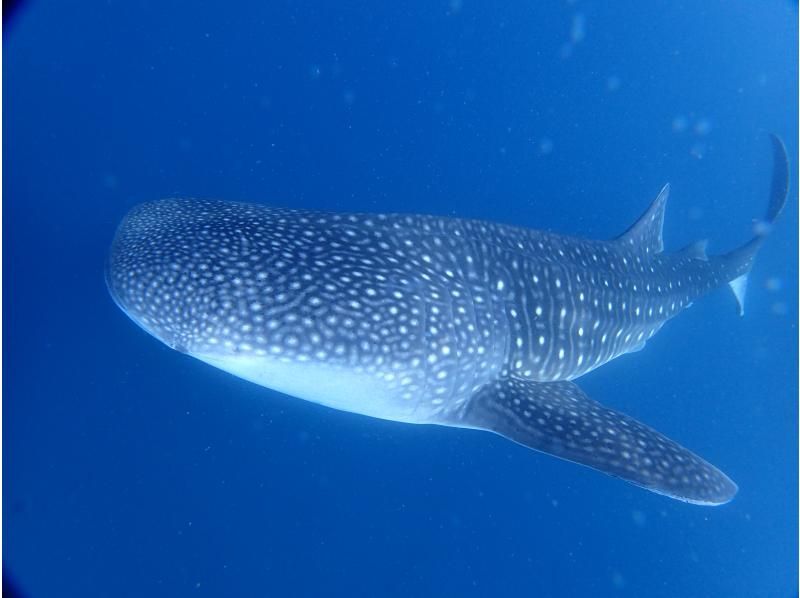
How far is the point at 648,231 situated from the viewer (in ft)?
20.2

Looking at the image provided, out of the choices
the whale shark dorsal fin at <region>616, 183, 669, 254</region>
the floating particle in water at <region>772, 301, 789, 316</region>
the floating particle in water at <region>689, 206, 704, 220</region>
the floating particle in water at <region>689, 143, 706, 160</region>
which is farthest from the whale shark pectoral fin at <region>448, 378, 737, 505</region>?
the floating particle in water at <region>689, 143, 706, 160</region>

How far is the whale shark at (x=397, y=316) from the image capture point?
293cm

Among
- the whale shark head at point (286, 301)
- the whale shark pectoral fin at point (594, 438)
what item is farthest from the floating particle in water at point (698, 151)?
the whale shark head at point (286, 301)

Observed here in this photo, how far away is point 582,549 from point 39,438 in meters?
7.54

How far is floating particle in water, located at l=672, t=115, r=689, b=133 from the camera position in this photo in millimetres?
13914

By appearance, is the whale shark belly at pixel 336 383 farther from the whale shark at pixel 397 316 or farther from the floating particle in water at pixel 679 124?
the floating particle in water at pixel 679 124

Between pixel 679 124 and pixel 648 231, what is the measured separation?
31.8 ft

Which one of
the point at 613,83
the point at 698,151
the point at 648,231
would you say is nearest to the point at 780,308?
the point at 698,151

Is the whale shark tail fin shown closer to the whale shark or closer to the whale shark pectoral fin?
the whale shark

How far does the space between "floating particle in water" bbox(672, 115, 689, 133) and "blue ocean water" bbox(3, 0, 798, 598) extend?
0.11 metres

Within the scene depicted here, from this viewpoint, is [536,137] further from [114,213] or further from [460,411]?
[460,411]

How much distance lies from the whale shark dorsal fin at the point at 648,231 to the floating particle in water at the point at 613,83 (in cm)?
743

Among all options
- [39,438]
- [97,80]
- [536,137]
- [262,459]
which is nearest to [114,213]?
[97,80]

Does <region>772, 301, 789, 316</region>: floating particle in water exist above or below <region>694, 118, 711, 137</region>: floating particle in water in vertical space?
below
